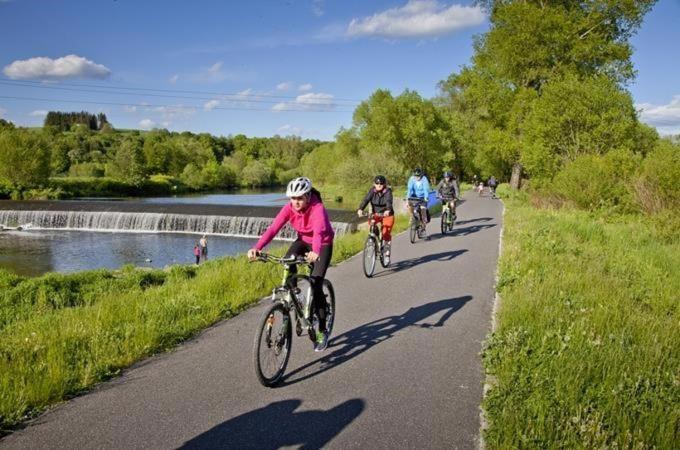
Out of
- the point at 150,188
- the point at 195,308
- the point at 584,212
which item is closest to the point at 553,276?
the point at 195,308

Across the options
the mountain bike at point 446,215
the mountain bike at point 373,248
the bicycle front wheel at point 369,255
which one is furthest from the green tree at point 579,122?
the bicycle front wheel at point 369,255

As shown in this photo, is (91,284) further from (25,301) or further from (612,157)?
(612,157)

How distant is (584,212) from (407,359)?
54.5 ft

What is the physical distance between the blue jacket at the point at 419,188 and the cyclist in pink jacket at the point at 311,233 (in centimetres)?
799

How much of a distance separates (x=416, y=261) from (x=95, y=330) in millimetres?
7222

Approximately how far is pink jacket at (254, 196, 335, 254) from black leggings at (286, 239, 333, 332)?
0.27 ft

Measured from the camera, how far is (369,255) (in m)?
9.41

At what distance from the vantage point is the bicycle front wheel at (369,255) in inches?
366

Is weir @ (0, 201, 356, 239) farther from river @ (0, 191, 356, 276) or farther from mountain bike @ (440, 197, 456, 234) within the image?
mountain bike @ (440, 197, 456, 234)

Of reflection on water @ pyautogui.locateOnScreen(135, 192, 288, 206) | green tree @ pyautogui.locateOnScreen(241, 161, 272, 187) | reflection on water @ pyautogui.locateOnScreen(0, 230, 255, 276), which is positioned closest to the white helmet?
reflection on water @ pyautogui.locateOnScreen(0, 230, 255, 276)

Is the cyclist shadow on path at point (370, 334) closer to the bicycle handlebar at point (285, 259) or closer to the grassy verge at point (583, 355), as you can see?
the grassy verge at point (583, 355)

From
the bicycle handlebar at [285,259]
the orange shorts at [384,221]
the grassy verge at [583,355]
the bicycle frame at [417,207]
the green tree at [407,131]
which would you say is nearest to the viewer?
the grassy verge at [583,355]

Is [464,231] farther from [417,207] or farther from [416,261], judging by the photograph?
[416,261]

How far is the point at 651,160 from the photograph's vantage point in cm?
1620
